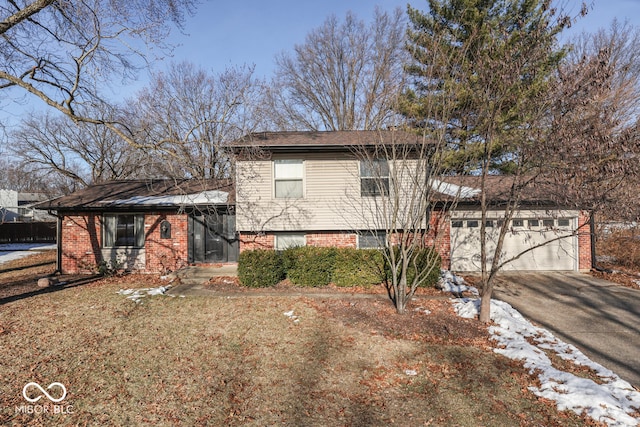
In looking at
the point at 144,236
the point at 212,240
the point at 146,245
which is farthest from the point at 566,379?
the point at 144,236

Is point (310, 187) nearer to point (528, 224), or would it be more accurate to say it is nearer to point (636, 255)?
point (528, 224)

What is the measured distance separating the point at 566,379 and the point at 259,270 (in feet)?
23.3

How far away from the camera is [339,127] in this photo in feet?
79.3

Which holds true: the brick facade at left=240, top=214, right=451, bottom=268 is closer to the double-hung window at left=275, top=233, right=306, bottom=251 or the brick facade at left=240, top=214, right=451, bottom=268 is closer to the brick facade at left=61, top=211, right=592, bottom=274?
the double-hung window at left=275, top=233, right=306, bottom=251

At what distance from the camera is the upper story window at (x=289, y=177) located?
417 inches

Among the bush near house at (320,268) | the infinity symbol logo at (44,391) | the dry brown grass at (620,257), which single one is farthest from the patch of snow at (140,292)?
the dry brown grass at (620,257)

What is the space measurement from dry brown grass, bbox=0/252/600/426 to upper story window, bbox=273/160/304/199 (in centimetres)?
414

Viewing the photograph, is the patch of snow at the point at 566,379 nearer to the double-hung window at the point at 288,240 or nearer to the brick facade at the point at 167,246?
the double-hung window at the point at 288,240

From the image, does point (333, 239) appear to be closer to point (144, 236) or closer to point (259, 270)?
point (259, 270)

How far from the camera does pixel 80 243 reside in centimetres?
1193

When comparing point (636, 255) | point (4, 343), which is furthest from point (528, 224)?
point (4, 343)

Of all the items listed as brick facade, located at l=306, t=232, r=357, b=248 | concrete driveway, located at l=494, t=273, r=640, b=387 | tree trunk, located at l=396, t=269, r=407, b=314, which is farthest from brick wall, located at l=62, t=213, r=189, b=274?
concrete driveway, located at l=494, t=273, r=640, b=387

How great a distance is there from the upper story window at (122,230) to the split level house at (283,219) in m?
0.04

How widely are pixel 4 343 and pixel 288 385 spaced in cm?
502
